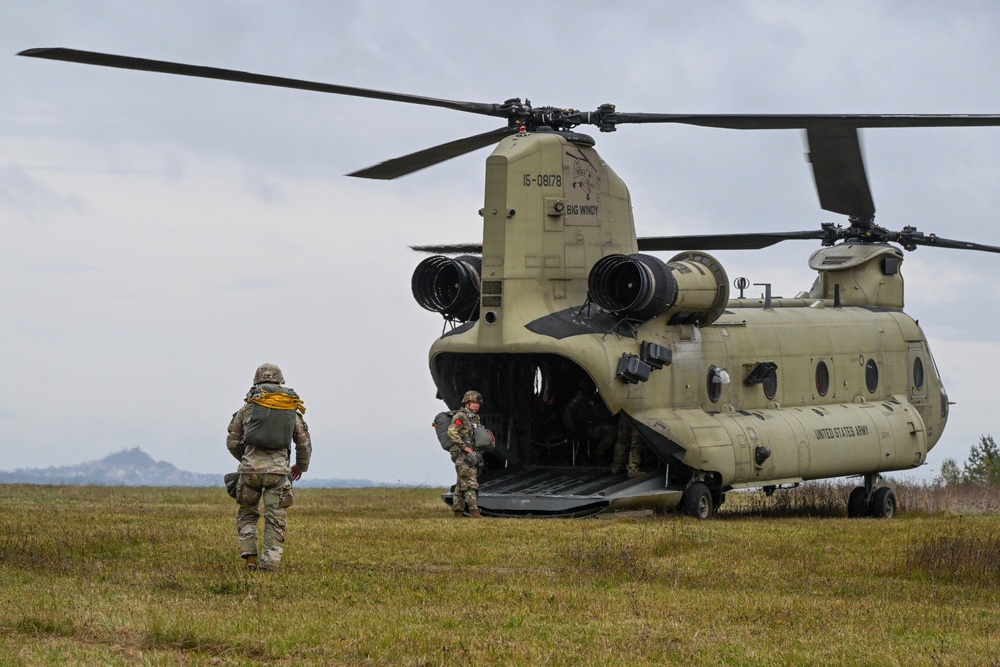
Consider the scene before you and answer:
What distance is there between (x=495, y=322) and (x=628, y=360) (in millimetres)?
1949

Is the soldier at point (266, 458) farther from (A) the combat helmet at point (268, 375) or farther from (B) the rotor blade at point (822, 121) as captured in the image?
(B) the rotor blade at point (822, 121)

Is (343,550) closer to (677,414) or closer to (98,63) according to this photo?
(98,63)

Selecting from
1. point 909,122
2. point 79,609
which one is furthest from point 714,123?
point 79,609

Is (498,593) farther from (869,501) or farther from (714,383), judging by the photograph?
(869,501)

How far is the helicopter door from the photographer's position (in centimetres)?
2652

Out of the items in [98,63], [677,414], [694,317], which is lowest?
[677,414]

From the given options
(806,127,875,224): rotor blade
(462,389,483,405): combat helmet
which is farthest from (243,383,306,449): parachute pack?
(806,127,875,224): rotor blade

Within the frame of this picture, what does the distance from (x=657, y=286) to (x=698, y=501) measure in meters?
3.22

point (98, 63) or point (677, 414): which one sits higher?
point (98, 63)

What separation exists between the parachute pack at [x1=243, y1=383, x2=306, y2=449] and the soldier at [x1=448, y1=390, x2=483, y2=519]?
22.5ft

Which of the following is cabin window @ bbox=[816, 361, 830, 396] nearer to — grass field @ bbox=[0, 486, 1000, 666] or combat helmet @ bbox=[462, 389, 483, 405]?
grass field @ bbox=[0, 486, 1000, 666]

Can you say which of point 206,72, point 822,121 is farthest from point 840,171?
point 206,72

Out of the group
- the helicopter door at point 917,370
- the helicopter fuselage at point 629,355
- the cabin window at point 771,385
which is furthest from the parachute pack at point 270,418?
the helicopter door at point 917,370

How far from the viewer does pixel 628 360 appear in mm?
19953
